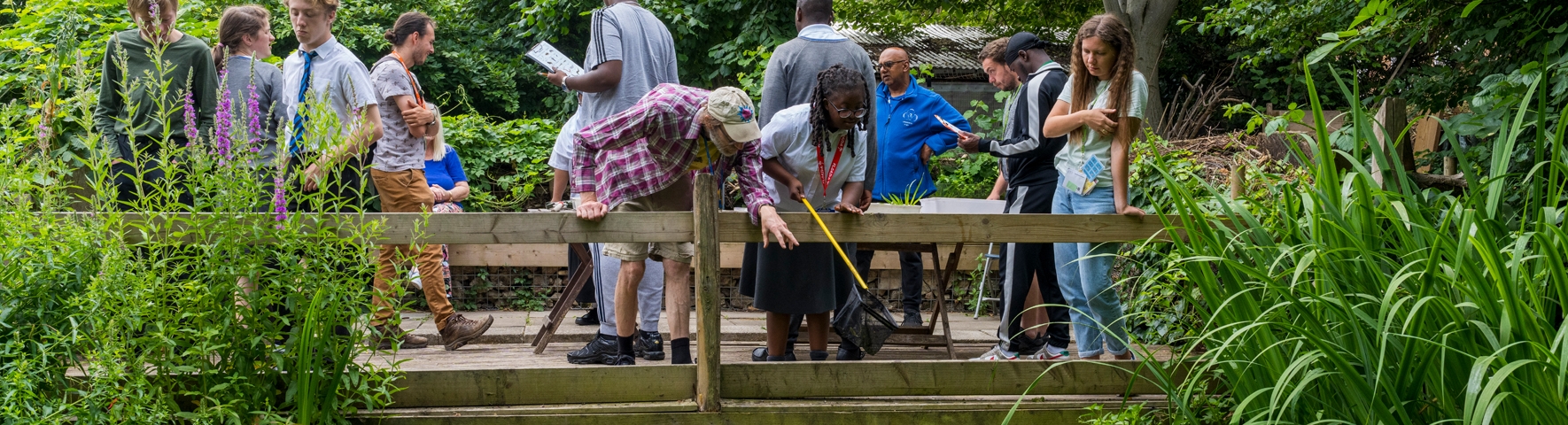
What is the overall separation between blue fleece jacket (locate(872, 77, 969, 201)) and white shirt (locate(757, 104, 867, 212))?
1382 millimetres

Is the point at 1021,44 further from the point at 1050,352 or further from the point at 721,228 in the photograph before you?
the point at 721,228

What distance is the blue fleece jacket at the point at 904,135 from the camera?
18.5 ft

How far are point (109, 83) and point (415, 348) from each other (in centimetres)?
162

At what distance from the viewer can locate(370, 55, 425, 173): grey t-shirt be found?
14.4 feet

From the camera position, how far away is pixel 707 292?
3268 millimetres

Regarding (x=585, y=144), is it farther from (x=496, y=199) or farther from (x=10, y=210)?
(x=496, y=199)

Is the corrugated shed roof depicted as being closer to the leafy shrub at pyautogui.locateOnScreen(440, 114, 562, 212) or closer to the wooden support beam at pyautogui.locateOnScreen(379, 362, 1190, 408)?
the leafy shrub at pyautogui.locateOnScreen(440, 114, 562, 212)

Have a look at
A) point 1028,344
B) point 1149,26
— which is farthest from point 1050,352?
point 1149,26

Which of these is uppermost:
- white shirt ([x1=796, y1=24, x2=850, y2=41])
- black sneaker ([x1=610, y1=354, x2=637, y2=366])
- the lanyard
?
white shirt ([x1=796, y1=24, x2=850, y2=41])

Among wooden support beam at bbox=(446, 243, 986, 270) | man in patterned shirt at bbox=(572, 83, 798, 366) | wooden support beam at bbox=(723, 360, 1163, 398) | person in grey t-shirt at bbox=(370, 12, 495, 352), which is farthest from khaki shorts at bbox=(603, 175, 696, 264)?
wooden support beam at bbox=(446, 243, 986, 270)

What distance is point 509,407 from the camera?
10.8ft

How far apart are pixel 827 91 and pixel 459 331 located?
6.68 feet

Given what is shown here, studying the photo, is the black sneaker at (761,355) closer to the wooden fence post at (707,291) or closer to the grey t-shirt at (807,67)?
the grey t-shirt at (807,67)

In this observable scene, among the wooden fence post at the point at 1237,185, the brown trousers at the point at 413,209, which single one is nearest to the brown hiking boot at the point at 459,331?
the brown trousers at the point at 413,209
